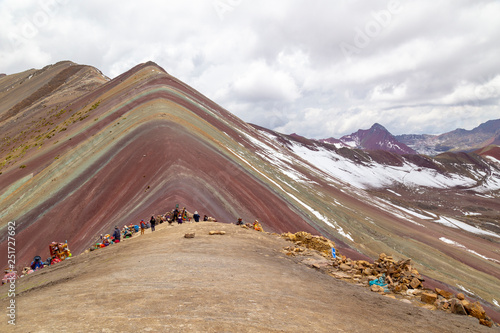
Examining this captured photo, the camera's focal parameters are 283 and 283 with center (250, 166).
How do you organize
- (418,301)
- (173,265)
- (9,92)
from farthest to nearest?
(9,92)
(173,265)
(418,301)

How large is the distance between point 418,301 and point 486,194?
196022 mm

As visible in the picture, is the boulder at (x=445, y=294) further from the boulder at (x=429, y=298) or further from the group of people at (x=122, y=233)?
the group of people at (x=122, y=233)

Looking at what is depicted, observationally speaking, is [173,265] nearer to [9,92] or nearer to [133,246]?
[133,246]

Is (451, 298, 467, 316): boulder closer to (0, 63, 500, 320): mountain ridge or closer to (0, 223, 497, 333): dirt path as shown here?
(0, 223, 497, 333): dirt path

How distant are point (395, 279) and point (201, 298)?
28.2 feet

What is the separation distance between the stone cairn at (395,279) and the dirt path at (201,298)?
0.49 metres

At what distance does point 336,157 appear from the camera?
16362 centimetres

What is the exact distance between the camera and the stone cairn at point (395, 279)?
9.34 metres

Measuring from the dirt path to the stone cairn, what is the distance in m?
0.49

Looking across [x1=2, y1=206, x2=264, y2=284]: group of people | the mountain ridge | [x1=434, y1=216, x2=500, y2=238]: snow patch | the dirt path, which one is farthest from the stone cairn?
[x1=434, y1=216, x2=500, y2=238]: snow patch

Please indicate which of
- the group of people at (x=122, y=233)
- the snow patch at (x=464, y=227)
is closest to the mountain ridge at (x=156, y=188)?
the group of people at (x=122, y=233)

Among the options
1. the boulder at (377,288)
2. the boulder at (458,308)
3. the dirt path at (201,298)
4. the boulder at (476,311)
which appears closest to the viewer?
the dirt path at (201,298)

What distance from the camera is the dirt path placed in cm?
707

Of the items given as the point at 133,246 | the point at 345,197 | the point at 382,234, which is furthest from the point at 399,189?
the point at 133,246
